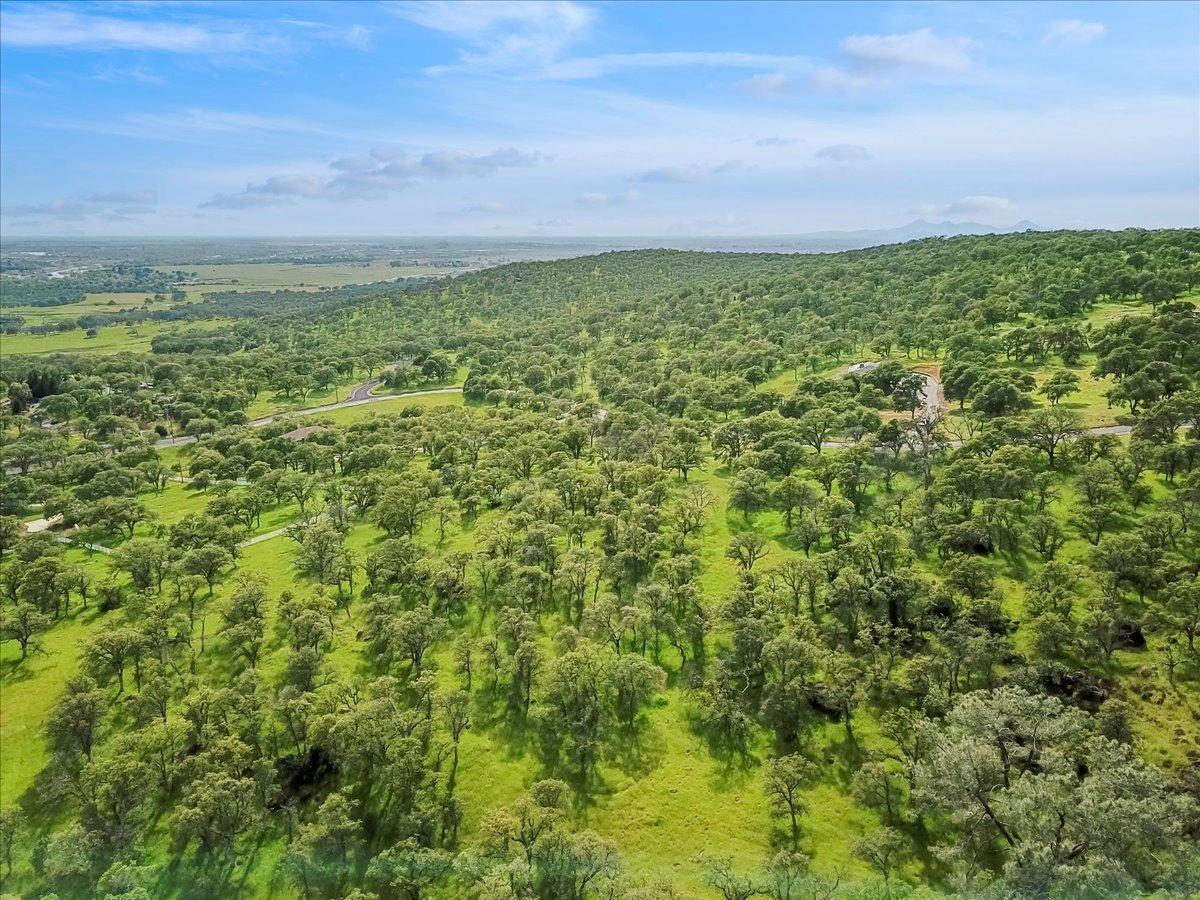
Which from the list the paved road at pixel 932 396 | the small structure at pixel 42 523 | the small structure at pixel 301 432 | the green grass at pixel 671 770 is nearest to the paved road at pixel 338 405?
the small structure at pixel 301 432

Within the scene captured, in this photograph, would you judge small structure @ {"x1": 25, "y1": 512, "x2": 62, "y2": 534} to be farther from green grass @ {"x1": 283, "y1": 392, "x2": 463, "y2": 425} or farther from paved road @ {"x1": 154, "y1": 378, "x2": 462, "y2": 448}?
green grass @ {"x1": 283, "y1": 392, "x2": 463, "y2": 425}

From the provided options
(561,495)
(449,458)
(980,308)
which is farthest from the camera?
(980,308)

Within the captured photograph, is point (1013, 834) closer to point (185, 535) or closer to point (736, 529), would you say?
point (736, 529)

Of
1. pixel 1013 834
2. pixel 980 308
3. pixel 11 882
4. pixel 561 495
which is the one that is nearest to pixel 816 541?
pixel 561 495

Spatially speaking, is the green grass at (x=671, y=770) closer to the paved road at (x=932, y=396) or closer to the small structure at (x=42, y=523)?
the small structure at (x=42, y=523)

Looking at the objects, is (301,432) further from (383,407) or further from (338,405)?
(338,405)
